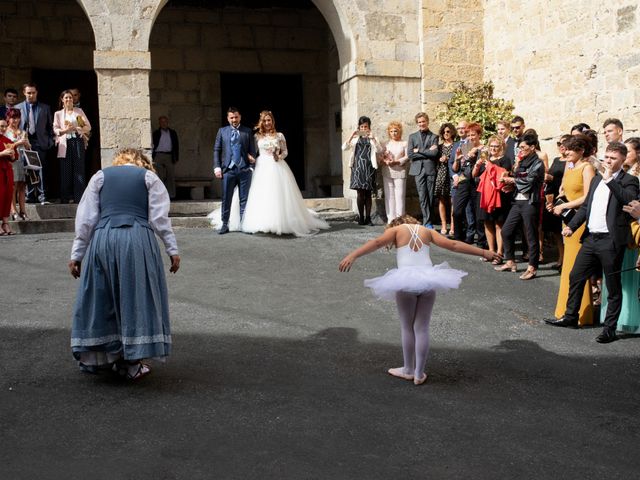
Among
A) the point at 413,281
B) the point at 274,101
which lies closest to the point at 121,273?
the point at 413,281

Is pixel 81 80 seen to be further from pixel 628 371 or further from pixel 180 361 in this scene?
pixel 628 371

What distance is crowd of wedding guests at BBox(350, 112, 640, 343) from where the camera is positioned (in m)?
6.72

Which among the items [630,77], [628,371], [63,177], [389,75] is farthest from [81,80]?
[628,371]

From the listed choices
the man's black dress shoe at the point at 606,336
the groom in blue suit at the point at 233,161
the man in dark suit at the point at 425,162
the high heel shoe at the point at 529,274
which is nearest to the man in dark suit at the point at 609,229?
the man's black dress shoe at the point at 606,336

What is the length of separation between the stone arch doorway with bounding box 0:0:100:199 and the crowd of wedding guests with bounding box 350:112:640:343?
6.09 meters

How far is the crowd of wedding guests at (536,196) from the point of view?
672 cm

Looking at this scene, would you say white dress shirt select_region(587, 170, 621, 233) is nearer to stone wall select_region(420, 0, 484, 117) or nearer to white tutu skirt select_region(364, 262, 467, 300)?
white tutu skirt select_region(364, 262, 467, 300)

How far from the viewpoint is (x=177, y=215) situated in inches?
471

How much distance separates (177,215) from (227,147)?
5.63 ft

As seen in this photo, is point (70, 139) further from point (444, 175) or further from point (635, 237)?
point (635, 237)

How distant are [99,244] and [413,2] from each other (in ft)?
28.3

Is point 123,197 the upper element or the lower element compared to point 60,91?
lower

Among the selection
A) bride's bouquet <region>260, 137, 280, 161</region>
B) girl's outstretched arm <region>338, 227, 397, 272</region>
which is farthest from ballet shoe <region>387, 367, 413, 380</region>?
bride's bouquet <region>260, 137, 280, 161</region>

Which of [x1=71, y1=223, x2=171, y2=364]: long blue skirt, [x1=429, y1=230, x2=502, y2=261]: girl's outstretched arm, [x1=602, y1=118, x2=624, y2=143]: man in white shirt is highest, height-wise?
[x1=602, y1=118, x2=624, y2=143]: man in white shirt
